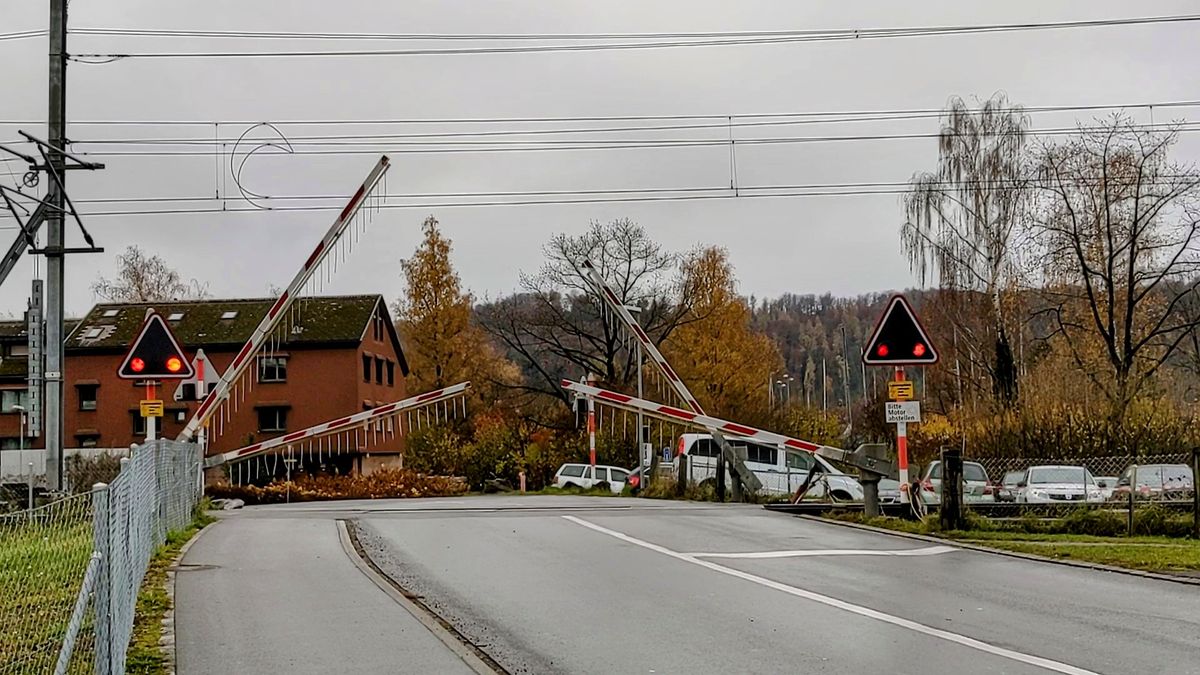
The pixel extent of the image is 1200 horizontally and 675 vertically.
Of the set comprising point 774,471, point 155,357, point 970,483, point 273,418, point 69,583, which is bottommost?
point 774,471

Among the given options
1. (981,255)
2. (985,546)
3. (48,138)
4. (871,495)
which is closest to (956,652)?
(985,546)

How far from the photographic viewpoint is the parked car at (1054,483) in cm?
2864

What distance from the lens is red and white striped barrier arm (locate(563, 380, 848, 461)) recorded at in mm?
23000

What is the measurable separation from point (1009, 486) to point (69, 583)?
88.1 feet

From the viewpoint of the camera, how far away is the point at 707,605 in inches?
451

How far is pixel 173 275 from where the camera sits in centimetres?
8888

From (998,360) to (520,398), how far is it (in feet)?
77.8

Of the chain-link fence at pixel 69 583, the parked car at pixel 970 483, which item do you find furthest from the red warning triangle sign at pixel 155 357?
the parked car at pixel 970 483

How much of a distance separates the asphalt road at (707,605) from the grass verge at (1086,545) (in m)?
0.79

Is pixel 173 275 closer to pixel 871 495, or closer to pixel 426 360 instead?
pixel 426 360

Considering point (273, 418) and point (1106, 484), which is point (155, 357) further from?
point (273, 418)

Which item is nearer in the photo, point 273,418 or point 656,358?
point 656,358

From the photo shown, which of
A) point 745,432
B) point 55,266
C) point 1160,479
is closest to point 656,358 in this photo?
point 745,432

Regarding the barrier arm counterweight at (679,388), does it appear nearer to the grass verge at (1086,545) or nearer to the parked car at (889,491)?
the parked car at (889,491)
